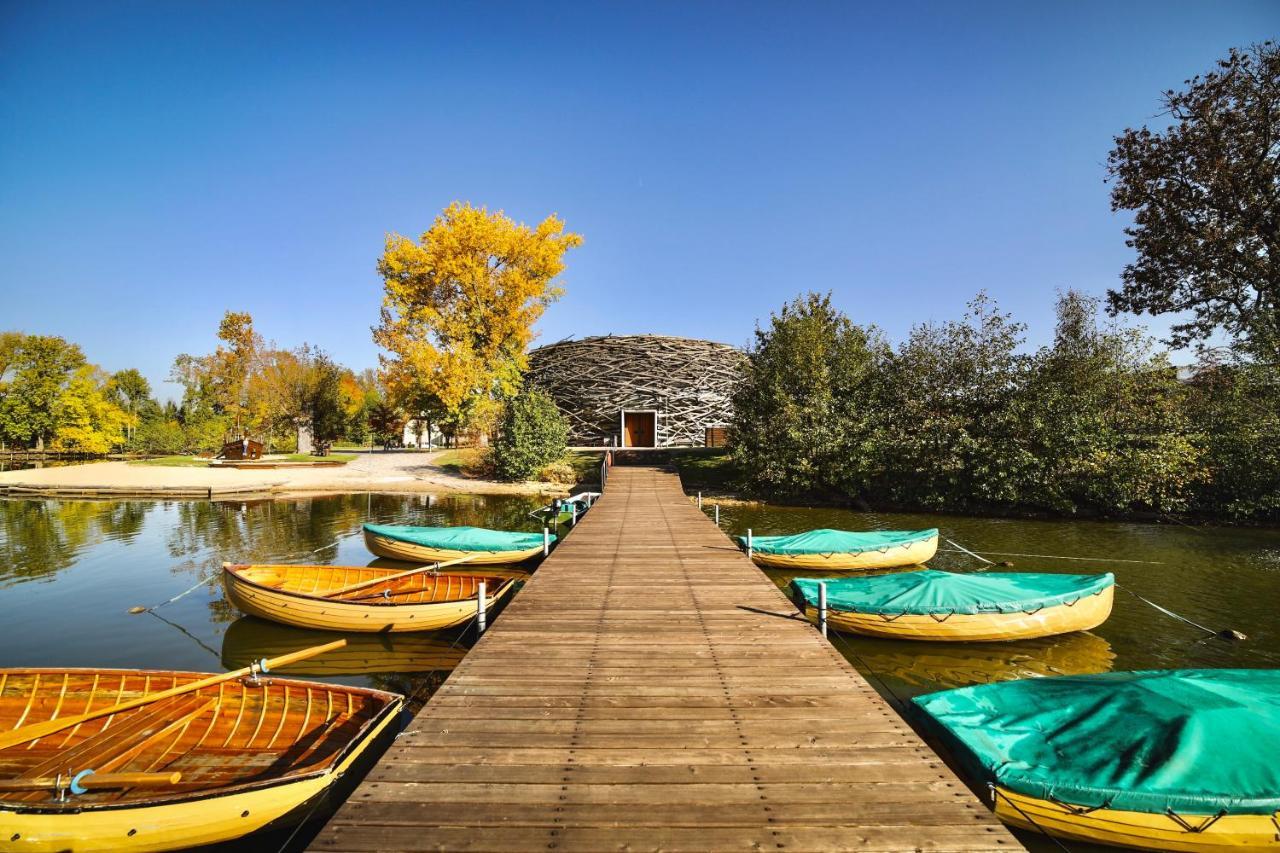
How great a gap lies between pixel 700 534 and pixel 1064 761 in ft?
30.0

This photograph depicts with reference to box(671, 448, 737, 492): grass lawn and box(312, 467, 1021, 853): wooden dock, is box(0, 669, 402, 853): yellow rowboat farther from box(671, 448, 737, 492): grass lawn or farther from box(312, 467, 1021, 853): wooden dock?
box(671, 448, 737, 492): grass lawn

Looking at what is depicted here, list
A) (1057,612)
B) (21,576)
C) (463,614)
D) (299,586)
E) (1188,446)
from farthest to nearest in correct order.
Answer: (1188,446), (21,576), (299,586), (463,614), (1057,612)

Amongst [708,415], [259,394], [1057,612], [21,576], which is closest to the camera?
[1057,612]

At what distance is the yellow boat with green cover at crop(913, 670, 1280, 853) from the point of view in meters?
4.07

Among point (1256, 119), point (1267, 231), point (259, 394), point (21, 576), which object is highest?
point (1256, 119)

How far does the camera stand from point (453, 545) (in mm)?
13305

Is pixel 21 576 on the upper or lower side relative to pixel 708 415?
lower

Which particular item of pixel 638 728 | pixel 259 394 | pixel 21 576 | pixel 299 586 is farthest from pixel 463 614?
pixel 259 394

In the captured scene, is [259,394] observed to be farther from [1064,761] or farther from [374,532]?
[1064,761]

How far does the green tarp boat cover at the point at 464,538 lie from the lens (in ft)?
42.8

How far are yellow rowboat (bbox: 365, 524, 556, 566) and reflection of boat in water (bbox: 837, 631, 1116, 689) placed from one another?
749 cm

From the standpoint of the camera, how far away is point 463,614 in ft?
31.4

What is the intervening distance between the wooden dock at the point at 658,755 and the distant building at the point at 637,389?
107ft

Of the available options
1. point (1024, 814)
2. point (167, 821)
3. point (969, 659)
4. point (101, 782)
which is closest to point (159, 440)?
point (101, 782)
